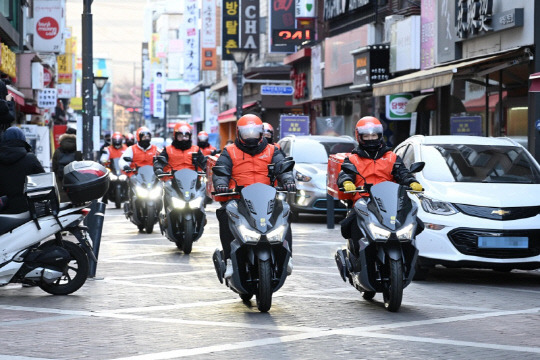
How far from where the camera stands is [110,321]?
9.33 metres

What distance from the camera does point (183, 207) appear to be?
630 inches

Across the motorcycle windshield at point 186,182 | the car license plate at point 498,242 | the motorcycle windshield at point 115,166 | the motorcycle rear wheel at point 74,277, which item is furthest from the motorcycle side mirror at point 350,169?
the motorcycle windshield at point 115,166

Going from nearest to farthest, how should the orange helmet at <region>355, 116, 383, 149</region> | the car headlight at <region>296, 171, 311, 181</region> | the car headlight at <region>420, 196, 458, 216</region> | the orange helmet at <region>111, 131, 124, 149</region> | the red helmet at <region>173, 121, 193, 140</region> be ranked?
the orange helmet at <region>355, 116, 383, 149</region> < the car headlight at <region>420, 196, 458, 216</region> < the red helmet at <region>173, 121, 193, 140</region> < the car headlight at <region>296, 171, 311, 181</region> < the orange helmet at <region>111, 131, 124, 149</region>

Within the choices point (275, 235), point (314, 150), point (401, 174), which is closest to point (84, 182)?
point (275, 235)

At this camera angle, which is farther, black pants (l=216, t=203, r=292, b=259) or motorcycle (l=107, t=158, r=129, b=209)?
motorcycle (l=107, t=158, r=129, b=209)

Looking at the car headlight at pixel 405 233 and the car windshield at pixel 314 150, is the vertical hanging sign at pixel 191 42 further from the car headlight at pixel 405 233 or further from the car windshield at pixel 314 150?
the car headlight at pixel 405 233

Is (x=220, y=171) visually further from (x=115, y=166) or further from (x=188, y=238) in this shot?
(x=115, y=166)

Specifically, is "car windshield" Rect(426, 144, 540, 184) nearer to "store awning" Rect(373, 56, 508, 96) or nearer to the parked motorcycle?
the parked motorcycle

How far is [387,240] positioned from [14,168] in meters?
4.00

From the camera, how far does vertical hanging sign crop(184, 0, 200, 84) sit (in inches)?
3578

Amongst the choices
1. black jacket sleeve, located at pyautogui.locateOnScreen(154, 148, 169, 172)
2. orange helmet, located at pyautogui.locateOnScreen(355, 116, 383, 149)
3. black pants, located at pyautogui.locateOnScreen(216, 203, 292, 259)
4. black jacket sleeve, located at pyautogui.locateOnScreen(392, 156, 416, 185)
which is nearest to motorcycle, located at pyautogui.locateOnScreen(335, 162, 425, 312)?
black jacket sleeve, located at pyautogui.locateOnScreen(392, 156, 416, 185)

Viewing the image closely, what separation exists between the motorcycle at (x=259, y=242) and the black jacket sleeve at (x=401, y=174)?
1.12 metres

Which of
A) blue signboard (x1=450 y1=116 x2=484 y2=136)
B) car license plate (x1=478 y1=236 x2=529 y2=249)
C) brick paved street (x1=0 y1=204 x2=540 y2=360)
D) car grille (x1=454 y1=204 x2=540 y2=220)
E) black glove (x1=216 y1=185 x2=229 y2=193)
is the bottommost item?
brick paved street (x1=0 y1=204 x2=540 y2=360)

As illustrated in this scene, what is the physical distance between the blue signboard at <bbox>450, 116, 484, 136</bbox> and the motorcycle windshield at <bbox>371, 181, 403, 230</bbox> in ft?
50.1
